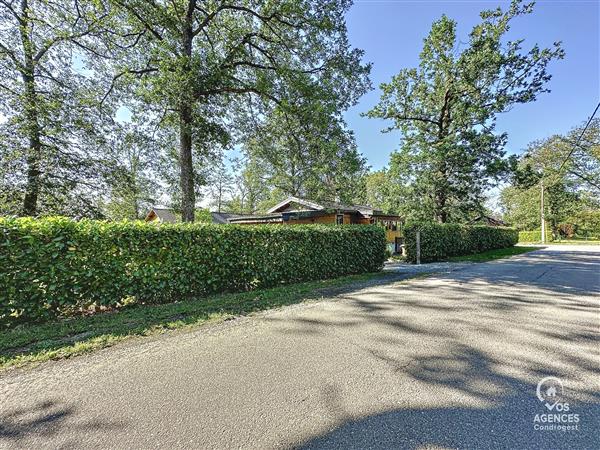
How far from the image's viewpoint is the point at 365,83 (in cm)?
1013

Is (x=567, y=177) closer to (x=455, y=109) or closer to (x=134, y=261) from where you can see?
(x=455, y=109)

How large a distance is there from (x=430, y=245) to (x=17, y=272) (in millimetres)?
14424

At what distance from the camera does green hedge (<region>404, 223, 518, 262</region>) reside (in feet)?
42.1

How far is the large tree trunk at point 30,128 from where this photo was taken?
8.71 m

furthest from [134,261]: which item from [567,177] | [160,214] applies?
[567,177]

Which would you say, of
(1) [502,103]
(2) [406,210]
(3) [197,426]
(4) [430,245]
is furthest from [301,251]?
(1) [502,103]

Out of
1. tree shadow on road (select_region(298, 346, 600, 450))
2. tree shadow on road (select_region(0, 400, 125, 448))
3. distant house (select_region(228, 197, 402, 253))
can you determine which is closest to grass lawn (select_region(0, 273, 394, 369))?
tree shadow on road (select_region(0, 400, 125, 448))

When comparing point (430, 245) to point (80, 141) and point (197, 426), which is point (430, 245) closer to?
point (197, 426)

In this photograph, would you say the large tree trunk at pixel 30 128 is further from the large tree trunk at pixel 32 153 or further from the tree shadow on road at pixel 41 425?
the tree shadow on road at pixel 41 425

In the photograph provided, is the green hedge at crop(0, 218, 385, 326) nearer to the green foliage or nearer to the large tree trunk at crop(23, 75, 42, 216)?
the large tree trunk at crop(23, 75, 42, 216)

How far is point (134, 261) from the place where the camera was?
5125 millimetres

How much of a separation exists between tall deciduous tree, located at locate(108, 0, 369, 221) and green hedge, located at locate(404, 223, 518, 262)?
722 cm

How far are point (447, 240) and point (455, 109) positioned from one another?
7.60 meters

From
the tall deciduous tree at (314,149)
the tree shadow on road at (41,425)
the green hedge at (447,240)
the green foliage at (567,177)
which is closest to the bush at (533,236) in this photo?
the green foliage at (567,177)
